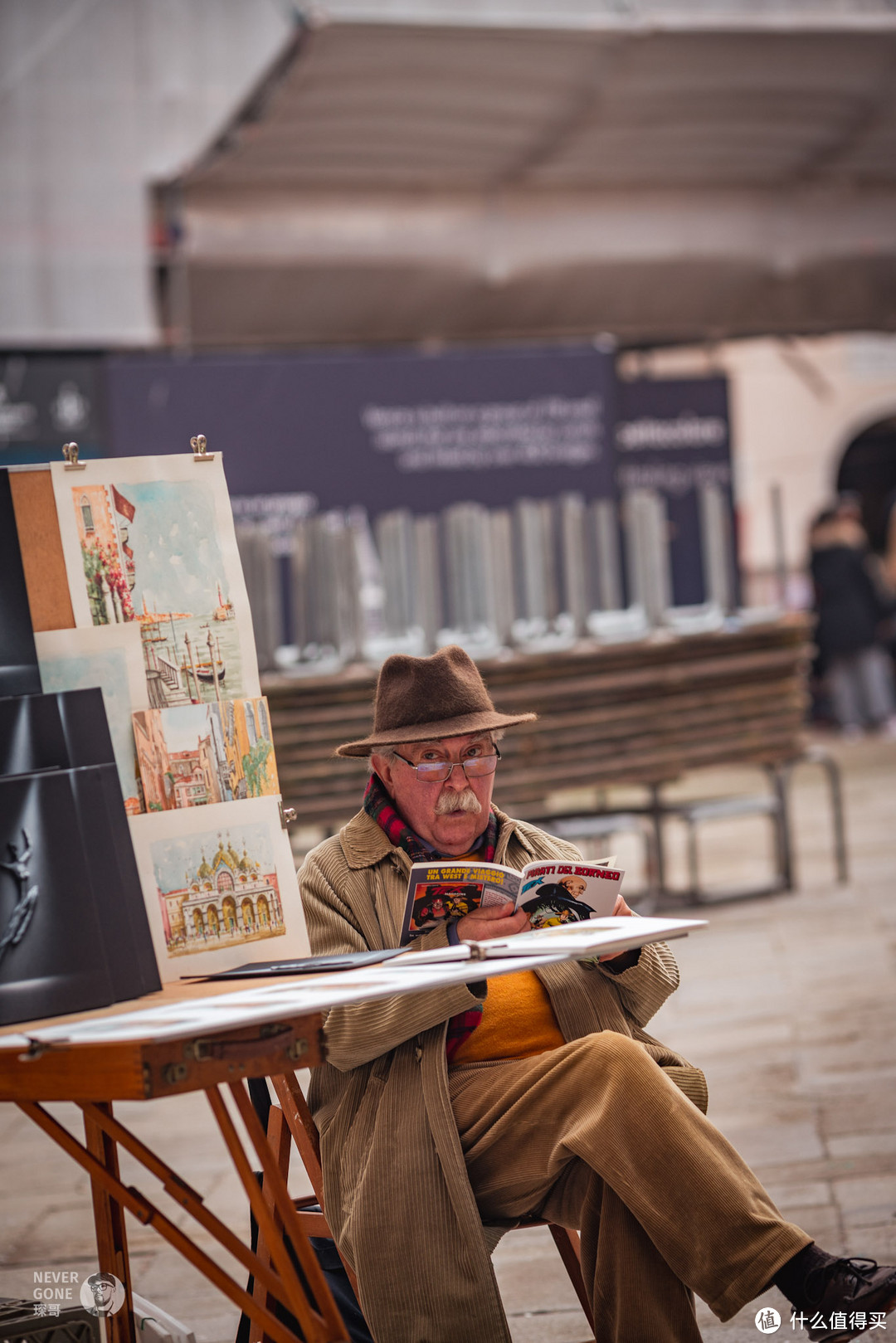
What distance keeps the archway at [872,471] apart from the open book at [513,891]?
14.8 m

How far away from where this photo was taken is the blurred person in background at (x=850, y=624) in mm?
11273

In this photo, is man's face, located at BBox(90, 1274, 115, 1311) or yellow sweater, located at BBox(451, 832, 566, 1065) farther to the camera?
yellow sweater, located at BBox(451, 832, 566, 1065)

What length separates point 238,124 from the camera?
24.6 ft

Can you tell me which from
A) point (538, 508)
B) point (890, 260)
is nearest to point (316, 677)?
point (538, 508)

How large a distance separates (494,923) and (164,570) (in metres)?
0.77

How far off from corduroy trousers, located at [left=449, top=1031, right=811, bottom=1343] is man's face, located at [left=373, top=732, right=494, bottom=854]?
45 cm

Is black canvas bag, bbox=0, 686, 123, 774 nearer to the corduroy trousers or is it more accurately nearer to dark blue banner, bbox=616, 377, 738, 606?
the corduroy trousers

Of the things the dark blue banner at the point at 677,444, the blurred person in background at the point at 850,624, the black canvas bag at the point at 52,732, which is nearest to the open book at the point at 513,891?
the black canvas bag at the point at 52,732

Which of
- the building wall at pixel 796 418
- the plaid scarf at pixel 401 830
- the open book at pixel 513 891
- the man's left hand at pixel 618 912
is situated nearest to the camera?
the open book at pixel 513 891

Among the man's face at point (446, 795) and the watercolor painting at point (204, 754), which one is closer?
the watercolor painting at point (204, 754)

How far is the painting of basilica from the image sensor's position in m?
2.22

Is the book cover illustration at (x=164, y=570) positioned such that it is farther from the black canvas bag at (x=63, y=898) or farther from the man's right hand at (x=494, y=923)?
the man's right hand at (x=494, y=923)

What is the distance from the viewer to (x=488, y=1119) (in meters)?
2.36

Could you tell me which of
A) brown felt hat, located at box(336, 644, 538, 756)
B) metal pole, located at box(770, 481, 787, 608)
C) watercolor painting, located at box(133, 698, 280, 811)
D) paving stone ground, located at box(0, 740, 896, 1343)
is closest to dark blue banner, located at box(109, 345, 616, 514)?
metal pole, located at box(770, 481, 787, 608)
